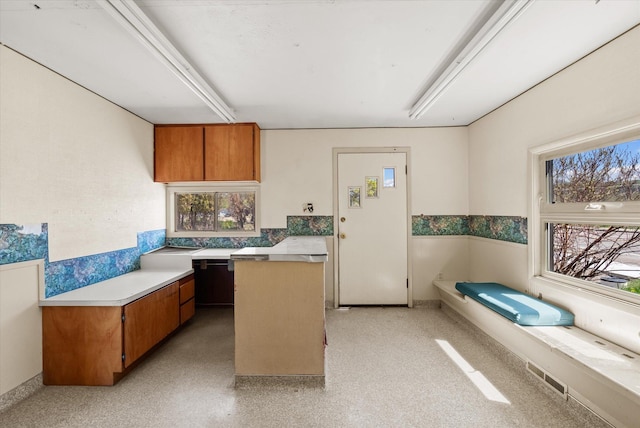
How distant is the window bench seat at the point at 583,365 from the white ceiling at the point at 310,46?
7.10ft

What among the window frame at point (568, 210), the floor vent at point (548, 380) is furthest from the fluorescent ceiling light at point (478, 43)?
the floor vent at point (548, 380)

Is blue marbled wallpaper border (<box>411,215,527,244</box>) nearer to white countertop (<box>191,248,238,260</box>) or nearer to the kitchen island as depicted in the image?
the kitchen island

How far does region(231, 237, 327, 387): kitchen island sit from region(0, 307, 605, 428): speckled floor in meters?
0.17

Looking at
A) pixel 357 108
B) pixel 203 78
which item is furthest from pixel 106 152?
pixel 357 108

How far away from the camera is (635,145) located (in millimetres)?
1913

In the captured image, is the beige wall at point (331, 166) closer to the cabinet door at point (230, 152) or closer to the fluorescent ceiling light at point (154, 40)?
the cabinet door at point (230, 152)

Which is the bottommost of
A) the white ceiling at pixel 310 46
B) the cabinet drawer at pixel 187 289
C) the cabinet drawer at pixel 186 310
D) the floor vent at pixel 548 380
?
the floor vent at pixel 548 380

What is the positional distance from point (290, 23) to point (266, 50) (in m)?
0.36

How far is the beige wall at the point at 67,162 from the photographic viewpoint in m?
2.00

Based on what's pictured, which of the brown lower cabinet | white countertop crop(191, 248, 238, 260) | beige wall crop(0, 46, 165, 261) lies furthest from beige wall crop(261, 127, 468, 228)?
the brown lower cabinet

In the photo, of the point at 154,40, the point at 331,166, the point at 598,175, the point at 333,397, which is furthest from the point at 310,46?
the point at 333,397

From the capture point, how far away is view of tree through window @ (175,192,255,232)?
13.2ft

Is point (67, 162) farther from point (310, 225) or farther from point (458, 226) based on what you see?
point (458, 226)

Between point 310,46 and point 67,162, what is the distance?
7.85 ft
